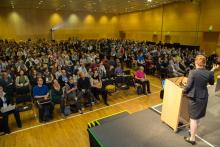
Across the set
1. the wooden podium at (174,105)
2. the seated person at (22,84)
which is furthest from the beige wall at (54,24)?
the wooden podium at (174,105)

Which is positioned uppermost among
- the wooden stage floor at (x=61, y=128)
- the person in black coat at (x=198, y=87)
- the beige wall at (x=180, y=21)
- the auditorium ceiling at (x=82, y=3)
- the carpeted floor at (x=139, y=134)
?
the auditorium ceiling at (x=82, y=3)

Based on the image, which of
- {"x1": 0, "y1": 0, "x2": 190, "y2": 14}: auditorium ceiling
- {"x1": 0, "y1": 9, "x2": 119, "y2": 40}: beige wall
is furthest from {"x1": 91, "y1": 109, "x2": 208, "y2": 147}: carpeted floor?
{"x1": 0, "y1": 9, "x2": 119, "y2": 40}: beige wall

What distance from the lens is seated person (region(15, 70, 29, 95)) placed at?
5593 mm

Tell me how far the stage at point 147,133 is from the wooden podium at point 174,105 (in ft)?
0.48

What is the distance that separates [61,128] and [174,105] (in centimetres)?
287

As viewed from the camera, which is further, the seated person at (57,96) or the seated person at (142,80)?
the seated person at (142,80)

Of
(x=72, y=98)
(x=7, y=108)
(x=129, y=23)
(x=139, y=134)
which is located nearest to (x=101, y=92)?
(x=72, y=98)

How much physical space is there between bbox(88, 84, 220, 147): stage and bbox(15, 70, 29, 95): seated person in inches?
144

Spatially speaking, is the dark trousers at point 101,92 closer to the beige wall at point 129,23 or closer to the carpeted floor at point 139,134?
the carpeted floor at point 139,134

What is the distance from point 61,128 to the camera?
425 cm

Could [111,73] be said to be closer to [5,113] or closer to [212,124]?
[5,113]

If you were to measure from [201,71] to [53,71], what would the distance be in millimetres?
5854

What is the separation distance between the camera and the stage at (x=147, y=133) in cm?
255

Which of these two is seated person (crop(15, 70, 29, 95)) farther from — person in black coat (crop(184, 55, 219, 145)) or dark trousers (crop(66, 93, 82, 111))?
person in black coat (crop(184, 55, 219, 145))
